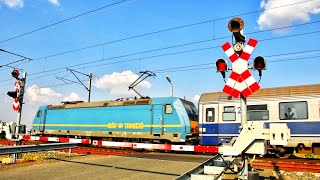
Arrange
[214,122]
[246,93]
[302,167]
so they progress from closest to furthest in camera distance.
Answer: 1. [246,93]
2. [302,167]
3. [214,122]

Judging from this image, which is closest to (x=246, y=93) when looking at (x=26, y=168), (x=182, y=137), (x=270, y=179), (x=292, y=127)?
(x=270, y=179)

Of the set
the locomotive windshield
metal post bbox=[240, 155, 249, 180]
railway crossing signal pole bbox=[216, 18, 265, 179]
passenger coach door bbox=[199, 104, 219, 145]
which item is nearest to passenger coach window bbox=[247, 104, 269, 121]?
passenger coach door bbox=[199, 104, 219, 145]

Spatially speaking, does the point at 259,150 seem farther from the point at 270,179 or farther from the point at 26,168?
the point at 26,168

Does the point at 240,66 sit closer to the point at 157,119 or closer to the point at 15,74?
the point at 15,74

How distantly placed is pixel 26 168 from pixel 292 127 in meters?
11.8

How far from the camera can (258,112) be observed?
1433cm

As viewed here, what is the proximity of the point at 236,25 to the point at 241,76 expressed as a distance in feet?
3.43

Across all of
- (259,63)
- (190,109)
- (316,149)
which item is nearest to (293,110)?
(316,149)

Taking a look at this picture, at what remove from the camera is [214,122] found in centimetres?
1543

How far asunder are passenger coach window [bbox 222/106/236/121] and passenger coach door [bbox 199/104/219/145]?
51 cm

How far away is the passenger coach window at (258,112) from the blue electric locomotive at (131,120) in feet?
14.7

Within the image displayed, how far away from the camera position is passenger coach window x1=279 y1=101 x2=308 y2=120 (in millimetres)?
13338

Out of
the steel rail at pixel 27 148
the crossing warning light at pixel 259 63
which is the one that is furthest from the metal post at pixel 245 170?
the steel rail at pixel 27 148

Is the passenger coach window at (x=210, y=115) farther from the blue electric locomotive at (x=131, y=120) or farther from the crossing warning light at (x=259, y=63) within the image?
the crossing warning light at (x=259, y=63)
